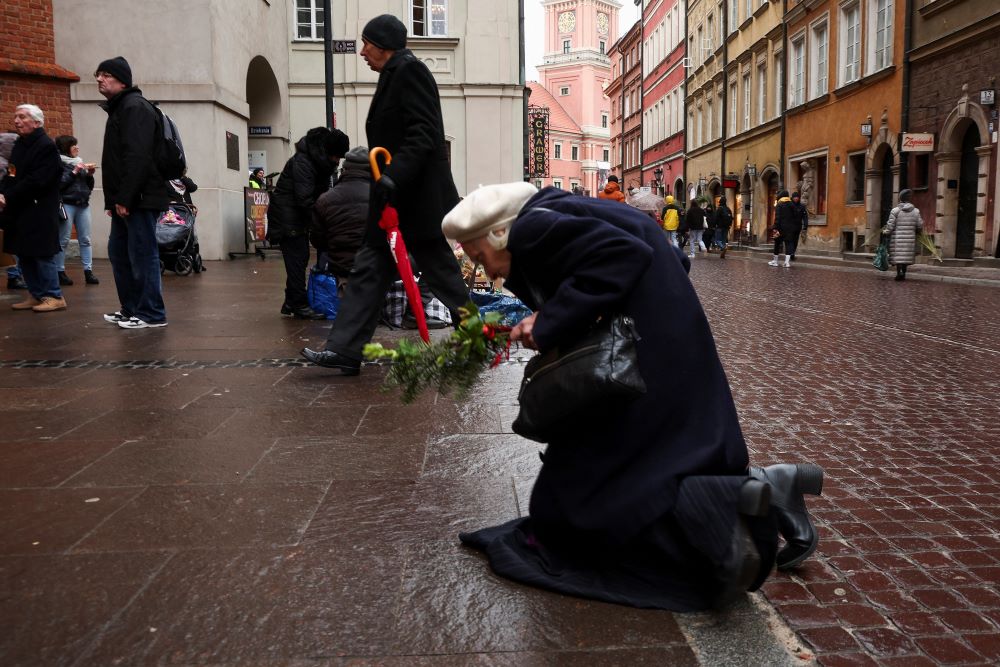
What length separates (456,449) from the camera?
4.12m

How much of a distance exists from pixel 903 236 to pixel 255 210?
1226 centimetres

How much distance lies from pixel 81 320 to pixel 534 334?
23.3 feet

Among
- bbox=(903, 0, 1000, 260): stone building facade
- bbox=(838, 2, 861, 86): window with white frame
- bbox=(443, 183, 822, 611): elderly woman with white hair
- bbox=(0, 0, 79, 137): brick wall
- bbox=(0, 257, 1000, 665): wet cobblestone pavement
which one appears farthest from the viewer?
bbox=(838, 2, 861, 86): window with white frame

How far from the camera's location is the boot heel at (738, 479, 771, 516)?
2.34 metres

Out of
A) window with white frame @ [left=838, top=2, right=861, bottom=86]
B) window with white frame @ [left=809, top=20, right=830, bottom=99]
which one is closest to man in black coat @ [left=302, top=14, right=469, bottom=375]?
window with white frame @ [left=838, top=2, right=861, bottom=86]

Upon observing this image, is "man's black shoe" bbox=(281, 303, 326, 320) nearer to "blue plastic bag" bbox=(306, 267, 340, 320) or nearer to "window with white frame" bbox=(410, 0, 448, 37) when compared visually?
"blue plastic bag" bbox=(306, 267, 340, 320)

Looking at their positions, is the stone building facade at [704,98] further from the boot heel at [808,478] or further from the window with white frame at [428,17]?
the boot heel at [808,478]

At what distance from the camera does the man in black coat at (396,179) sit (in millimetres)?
5535

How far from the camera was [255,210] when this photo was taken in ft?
63.7

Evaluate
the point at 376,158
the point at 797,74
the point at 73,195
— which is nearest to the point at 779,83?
the point at 797,74

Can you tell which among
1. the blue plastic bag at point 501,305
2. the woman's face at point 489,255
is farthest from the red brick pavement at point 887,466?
the blue plastic bag at point 501,305

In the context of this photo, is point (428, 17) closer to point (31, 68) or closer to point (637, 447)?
point (31, 68)

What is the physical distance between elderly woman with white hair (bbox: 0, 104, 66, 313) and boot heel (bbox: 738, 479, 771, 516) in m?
7.68

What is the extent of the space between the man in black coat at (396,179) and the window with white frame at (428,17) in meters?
20.3
